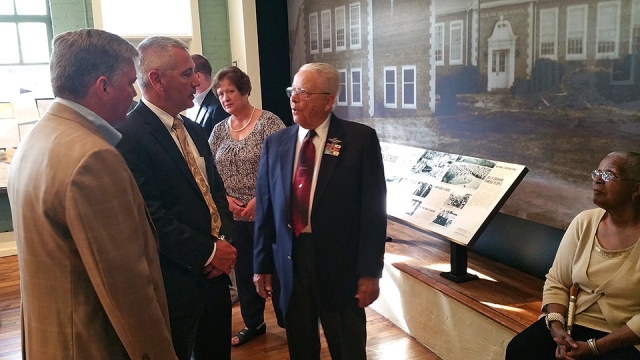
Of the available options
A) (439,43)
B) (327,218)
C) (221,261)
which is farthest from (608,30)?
(221,261)

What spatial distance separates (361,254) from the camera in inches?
84.0

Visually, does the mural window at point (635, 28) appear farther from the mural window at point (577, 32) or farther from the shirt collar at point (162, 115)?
the shirt collar at point (162, 115)

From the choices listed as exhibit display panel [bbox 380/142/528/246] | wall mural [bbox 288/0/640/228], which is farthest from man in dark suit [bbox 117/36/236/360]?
wall mural [bbox 288/0/640/228]

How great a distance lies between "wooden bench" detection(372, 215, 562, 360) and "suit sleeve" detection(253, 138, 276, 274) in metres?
1.04

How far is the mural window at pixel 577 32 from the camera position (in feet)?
8.29

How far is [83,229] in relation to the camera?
116 cm

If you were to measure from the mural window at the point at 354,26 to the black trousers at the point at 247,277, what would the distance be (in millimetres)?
2196

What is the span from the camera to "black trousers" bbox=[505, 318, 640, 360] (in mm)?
2045

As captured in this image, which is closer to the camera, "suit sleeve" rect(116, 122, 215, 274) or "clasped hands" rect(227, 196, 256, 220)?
"suit sleeve" rect(116, 122, 215, 274)

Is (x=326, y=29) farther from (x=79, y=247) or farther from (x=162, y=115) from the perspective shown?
(x=79, y=247)

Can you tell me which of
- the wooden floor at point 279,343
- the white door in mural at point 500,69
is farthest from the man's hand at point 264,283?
the white door in mural at point 500,69

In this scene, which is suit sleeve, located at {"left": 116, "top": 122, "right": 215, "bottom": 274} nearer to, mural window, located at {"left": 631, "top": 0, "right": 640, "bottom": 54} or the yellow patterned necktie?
the yellow patterned necktie

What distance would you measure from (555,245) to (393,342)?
43.1 inches

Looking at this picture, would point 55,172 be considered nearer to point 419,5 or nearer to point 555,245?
point 555,245
